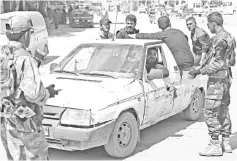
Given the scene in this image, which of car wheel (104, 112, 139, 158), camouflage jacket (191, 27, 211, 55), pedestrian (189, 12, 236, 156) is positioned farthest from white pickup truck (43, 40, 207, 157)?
pedestrian (189, 12, 236, 156)

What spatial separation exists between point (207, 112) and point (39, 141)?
9.52 ft

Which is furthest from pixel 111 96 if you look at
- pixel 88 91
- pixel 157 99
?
pixel 157 99

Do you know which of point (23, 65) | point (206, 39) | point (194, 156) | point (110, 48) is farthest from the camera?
point (206, 39)

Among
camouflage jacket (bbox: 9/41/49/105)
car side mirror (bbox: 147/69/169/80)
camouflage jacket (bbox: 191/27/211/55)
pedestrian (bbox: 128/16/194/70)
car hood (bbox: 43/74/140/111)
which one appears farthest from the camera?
camouflage jacket (bbox: 191/27/211/55)

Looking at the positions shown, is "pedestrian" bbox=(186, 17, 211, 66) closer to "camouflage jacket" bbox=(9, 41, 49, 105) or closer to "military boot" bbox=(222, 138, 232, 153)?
"military boot" bbox=(222, 138, 232, 153)

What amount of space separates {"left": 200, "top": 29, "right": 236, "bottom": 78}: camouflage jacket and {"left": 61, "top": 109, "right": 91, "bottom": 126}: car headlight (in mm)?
1680

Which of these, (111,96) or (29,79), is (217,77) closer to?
(111,96)

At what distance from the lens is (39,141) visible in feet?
11.3

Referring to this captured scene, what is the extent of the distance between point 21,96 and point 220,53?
304 cm

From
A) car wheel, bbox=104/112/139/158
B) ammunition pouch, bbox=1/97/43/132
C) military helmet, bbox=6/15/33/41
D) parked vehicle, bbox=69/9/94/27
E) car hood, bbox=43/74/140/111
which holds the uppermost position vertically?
military helmet, bbox=6/15/33/41

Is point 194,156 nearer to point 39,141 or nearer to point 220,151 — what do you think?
point 220,151

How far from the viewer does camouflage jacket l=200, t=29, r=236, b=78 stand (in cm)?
548

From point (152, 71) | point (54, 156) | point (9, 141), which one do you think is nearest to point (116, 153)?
point (54, 156)

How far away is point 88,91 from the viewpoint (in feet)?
17.5
